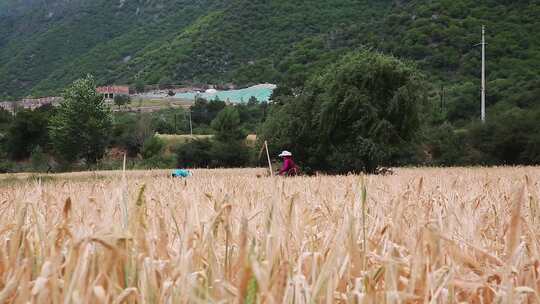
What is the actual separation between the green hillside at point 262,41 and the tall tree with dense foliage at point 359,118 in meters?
7.70

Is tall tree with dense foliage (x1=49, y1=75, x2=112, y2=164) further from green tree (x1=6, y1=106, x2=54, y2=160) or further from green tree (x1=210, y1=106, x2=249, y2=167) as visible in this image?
green tree (x1=210, y1=106, x2=249, y2=167)

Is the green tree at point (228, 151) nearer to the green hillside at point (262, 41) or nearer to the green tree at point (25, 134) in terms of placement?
the green hillside at point (262, 41)

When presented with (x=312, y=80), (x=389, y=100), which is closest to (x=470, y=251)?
(x=389, y=100)

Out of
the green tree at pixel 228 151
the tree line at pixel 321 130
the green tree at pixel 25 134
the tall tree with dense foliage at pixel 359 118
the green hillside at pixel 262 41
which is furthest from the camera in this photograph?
the green hillside at pixel 262 41

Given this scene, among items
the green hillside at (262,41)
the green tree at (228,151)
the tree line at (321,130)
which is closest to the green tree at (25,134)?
the tree line at (321,130)

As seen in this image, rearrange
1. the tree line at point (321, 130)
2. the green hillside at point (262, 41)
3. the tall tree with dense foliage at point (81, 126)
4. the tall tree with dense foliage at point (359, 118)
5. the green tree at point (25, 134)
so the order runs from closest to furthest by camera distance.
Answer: the tall tree with dense foliage at point (359, 118), the tree line at point (321, 130), the tall tree with dense foliage at point (81, 126), the green tree at point (25, 134), the green hillside at point (262, 41)

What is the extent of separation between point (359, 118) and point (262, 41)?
193 feet

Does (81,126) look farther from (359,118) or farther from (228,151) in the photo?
(359,118)

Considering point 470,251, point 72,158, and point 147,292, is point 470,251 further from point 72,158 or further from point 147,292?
point 72,158

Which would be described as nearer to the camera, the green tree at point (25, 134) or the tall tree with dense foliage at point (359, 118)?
the tall tree with dense foliage at point (359, 118)

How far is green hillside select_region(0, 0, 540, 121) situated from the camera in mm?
50250

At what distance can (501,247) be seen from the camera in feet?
6.05

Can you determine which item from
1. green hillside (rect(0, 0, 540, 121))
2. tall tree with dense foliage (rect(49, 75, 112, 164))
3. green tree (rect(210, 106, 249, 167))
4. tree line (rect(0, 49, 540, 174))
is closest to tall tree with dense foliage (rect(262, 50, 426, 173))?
tree line (rect(0, 49, 540, 174))

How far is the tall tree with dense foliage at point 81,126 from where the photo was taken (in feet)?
148
